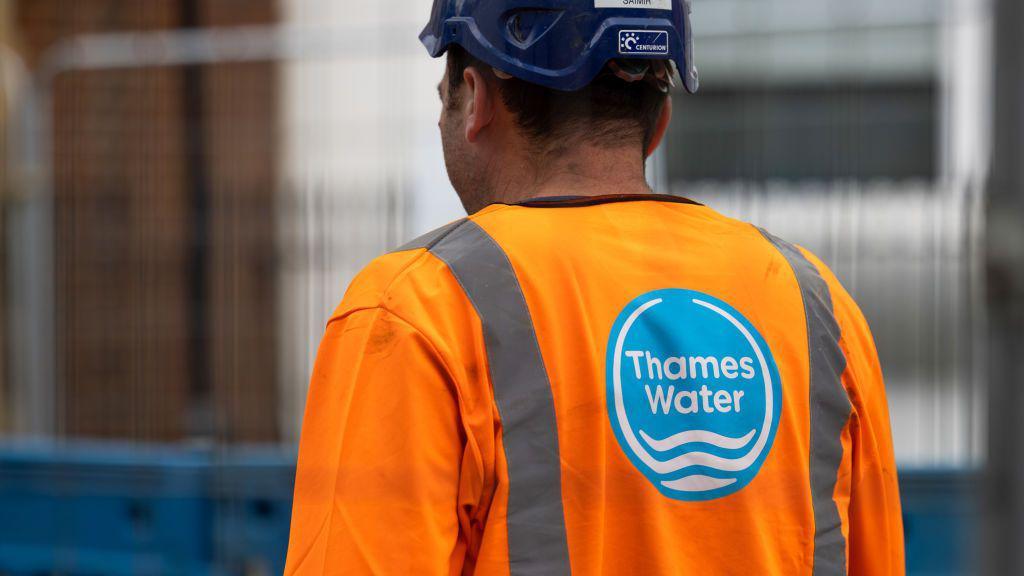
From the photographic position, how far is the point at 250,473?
4145 mm

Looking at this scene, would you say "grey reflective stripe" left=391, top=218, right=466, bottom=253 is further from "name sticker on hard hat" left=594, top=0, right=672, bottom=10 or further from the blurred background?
the blurred background

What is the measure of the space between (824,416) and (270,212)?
14.0 feet

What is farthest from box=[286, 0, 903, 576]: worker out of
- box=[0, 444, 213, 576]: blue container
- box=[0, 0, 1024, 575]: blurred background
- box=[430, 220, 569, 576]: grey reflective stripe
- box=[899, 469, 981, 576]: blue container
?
box=[0, 444, 213, 576]: blue container

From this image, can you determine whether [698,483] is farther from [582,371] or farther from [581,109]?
[581,109]

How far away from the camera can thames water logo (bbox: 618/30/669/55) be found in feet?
5.03

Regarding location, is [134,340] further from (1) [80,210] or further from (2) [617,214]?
(2) [617,214]

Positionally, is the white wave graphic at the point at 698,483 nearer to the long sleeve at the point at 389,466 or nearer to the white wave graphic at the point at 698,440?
the white wave graphic at the point at 698,440

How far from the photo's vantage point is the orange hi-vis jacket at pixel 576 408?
137 centimetres

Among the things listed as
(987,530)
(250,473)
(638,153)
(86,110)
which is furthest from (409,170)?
(987,530)

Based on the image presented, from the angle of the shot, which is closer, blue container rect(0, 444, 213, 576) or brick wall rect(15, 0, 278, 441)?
blue container rect(0, 444, 213, 576)

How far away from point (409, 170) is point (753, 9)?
1436 mm

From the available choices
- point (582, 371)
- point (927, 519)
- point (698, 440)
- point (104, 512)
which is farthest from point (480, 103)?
point (104, 512)

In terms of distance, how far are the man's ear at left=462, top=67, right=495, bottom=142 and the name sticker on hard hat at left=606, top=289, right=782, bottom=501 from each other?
1.15ft

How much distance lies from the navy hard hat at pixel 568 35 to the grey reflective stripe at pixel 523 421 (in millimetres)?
292
